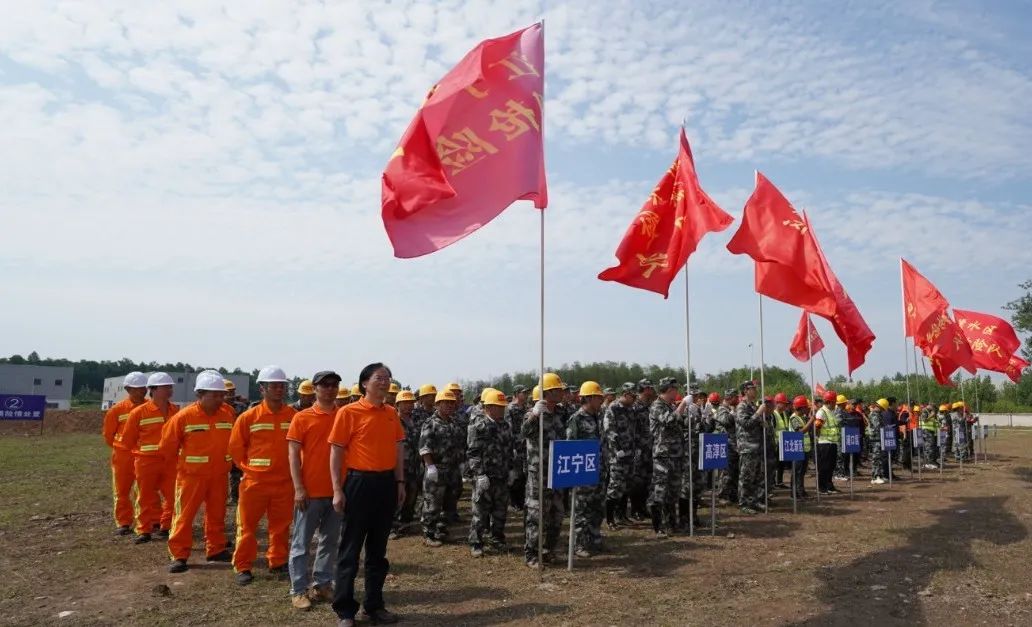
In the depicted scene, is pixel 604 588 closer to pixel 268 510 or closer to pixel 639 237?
pixel 268 510

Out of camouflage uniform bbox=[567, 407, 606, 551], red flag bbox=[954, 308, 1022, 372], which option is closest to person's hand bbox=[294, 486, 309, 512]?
camouflage uniform bbox=[567, 407, 606, 551]

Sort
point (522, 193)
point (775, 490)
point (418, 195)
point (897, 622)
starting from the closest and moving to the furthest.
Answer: point (897, 622) → point (418, 195) → point (522, 193) → point (775, 490)

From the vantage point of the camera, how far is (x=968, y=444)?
25.7 m

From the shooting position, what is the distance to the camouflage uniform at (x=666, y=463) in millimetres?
10646

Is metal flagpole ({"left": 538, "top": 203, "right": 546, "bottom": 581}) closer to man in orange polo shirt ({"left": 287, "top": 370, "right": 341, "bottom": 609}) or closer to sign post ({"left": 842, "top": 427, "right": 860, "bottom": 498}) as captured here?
man in orange polo shirt ({"left": 287, "top": 370, "right": 341, "bottom": 609})

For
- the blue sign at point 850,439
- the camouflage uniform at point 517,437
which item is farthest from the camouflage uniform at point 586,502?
the blue sign at point 850,439

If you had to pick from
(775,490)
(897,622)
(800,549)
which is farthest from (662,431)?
(775,490)

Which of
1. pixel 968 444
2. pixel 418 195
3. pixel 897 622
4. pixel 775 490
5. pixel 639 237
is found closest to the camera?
pixel 897 622

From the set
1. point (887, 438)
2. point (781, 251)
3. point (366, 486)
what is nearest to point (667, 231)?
point (781, 251)

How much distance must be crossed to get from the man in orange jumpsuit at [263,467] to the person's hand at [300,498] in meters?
0.98

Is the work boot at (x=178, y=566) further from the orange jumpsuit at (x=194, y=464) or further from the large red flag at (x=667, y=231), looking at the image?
the large red flag at (x=667, y=231)

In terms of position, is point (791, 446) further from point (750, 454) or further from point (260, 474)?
point (260, 474)

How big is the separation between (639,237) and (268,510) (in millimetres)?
6187

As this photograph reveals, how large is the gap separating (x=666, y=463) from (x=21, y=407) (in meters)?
35.7
